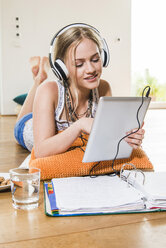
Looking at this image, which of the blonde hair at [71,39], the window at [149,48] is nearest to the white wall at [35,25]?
the window at [149,48]

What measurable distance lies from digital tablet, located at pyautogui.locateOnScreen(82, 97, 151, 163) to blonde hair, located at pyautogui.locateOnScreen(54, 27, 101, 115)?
1.15 feet

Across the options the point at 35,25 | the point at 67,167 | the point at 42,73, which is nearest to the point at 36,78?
the point at 42,73

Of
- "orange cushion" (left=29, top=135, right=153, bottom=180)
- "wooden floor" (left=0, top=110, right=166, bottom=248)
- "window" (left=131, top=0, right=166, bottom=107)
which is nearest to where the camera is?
"wooden floor" (left=0, top=110, right=166, bottom=248)

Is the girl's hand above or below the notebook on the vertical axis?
above

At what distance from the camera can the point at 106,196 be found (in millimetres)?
726

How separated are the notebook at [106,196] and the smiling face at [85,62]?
1.51 ft

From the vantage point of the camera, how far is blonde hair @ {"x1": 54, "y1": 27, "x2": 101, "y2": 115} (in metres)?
1.16

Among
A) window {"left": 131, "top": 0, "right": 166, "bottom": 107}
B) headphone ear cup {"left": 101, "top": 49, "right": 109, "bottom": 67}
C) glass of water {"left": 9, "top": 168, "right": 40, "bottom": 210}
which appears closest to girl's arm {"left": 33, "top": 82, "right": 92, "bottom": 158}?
headphone ear cup {"left": 101, "top": 49, "right": 109, "bottom": 67}

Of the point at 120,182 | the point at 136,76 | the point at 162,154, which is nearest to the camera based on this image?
the point at 120,182

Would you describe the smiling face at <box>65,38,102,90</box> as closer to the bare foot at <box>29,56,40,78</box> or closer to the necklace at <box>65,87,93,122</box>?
the necklace at <box>65,87,93,122</box>

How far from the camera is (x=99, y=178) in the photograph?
90 cm

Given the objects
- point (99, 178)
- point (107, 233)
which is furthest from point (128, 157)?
point (107, 233)

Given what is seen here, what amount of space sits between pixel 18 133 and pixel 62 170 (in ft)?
3.21

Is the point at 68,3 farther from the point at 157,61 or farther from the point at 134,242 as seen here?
the point at 134,242
